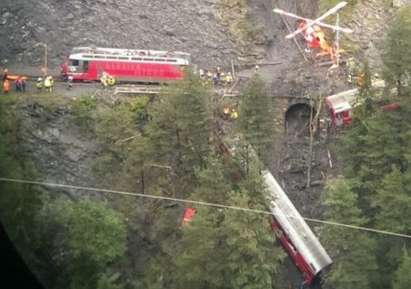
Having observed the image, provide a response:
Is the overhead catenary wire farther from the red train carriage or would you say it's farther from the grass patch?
the red train carriage

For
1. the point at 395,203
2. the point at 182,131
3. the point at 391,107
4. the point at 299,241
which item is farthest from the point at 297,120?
the point at 395,203

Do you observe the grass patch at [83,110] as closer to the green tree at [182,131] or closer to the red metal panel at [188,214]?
the green tree at [182,131]

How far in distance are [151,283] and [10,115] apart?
3.05 m

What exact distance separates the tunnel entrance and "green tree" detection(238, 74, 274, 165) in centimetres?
183

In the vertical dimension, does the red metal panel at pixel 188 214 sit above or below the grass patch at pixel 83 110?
below

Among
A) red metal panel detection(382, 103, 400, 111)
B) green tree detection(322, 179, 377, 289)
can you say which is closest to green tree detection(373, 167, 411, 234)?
green tree detection(322, 179, 377, 289)

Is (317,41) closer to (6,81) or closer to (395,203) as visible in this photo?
(395,203)

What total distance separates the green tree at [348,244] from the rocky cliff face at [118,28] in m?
4.40

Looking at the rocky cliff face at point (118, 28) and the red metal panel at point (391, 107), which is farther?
the rocky cliff face at point (118, 28)

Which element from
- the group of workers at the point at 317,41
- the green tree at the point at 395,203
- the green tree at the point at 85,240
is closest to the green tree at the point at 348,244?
the green tree at the point at 395,203

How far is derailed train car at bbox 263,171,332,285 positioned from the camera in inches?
511

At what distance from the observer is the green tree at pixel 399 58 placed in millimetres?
13023

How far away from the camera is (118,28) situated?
51.6ft

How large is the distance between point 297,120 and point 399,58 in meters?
2.48
